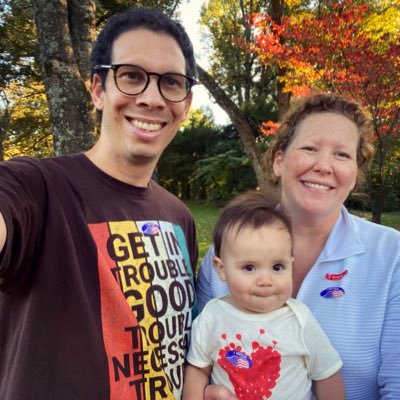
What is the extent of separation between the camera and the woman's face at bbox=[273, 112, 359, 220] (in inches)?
81.5

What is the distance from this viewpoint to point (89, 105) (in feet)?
13.1

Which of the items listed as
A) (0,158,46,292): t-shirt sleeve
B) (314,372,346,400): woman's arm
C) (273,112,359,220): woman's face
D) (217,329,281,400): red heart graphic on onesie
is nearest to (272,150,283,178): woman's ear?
(273,112,359,220): woman's face

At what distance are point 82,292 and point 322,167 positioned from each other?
51.4 inches

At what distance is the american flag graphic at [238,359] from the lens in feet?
5.89

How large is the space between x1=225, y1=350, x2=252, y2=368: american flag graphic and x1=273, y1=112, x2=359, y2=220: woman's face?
785 mm

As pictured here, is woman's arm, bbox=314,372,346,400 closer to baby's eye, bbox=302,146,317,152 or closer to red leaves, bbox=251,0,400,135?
baby's eye, bbox=302,146,317,152

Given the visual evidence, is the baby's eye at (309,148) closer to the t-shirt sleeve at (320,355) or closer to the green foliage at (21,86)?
the t-shirt sleeve at (320,355)

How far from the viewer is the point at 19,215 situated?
1.35 meters

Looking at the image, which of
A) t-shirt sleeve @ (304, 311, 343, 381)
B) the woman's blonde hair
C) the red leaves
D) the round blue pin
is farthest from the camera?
the red leaves

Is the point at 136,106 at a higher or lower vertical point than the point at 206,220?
higher

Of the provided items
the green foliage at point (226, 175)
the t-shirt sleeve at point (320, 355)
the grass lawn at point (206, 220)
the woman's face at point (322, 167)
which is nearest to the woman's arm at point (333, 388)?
the t-shirt sleeve at point (320, 355)

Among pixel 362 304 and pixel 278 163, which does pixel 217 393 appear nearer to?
pixel 362 304

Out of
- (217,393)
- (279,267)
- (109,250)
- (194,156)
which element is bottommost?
(217,393)

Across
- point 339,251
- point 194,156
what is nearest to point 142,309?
point 339,251
